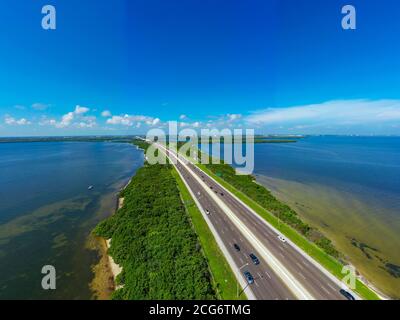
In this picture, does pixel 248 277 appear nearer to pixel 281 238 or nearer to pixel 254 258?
pixel 254 258

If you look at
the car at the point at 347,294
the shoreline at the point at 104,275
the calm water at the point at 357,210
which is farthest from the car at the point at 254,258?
the shoreline at the point at 104,275

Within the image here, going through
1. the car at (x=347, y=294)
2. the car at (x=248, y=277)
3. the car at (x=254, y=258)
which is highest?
the car at (x=254, y=258)

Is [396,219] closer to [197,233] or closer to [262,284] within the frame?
[262,284]

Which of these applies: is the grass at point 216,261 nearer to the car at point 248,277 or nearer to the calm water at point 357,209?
the car at point 248,277

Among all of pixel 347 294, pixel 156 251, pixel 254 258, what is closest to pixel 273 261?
pixel 254 258

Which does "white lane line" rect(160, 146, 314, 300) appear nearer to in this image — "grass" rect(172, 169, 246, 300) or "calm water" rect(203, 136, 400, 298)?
"grass" rect(172, 169, 246, 300)
